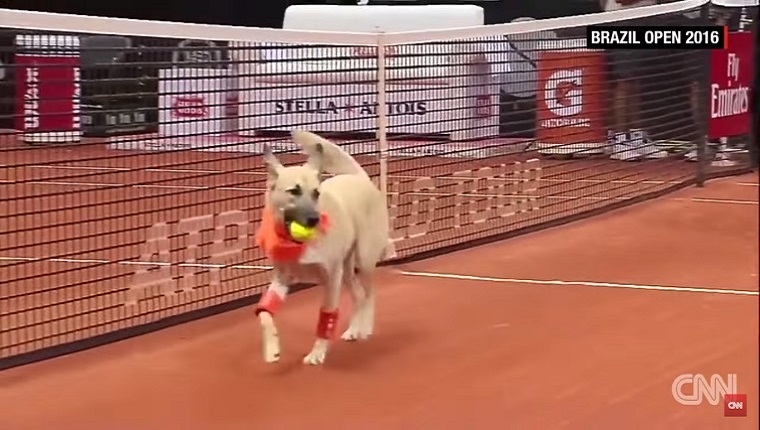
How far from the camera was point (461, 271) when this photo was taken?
458 cm

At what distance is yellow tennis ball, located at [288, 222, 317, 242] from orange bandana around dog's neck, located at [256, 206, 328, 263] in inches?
1.1

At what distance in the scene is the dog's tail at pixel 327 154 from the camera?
3262 mm

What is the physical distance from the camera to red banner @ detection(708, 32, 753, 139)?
742 centimetres

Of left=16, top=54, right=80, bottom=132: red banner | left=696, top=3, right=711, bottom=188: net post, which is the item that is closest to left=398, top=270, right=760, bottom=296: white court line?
left=16, top=54, right=80, bottom=132: red banner

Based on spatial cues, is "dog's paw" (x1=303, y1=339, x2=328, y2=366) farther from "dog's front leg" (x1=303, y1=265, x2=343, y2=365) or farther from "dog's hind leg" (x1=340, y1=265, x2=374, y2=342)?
"dog's hind leg" (x1=340, y1=265, x2=374, y2=342)

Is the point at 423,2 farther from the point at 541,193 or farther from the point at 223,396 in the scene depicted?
the point at 223,396

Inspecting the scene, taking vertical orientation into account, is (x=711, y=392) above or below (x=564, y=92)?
below

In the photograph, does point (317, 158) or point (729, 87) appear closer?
point (317, 158)

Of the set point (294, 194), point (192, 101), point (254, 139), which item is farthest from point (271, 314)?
point (254, 139)

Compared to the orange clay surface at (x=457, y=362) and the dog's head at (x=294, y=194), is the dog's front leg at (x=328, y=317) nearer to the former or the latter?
the orange clay surface at (x=457, y=362)

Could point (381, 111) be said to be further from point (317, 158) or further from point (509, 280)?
point (317, 158)

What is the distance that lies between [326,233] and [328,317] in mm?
259

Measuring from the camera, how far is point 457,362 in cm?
329

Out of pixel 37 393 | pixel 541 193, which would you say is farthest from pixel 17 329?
pixel 541 193
